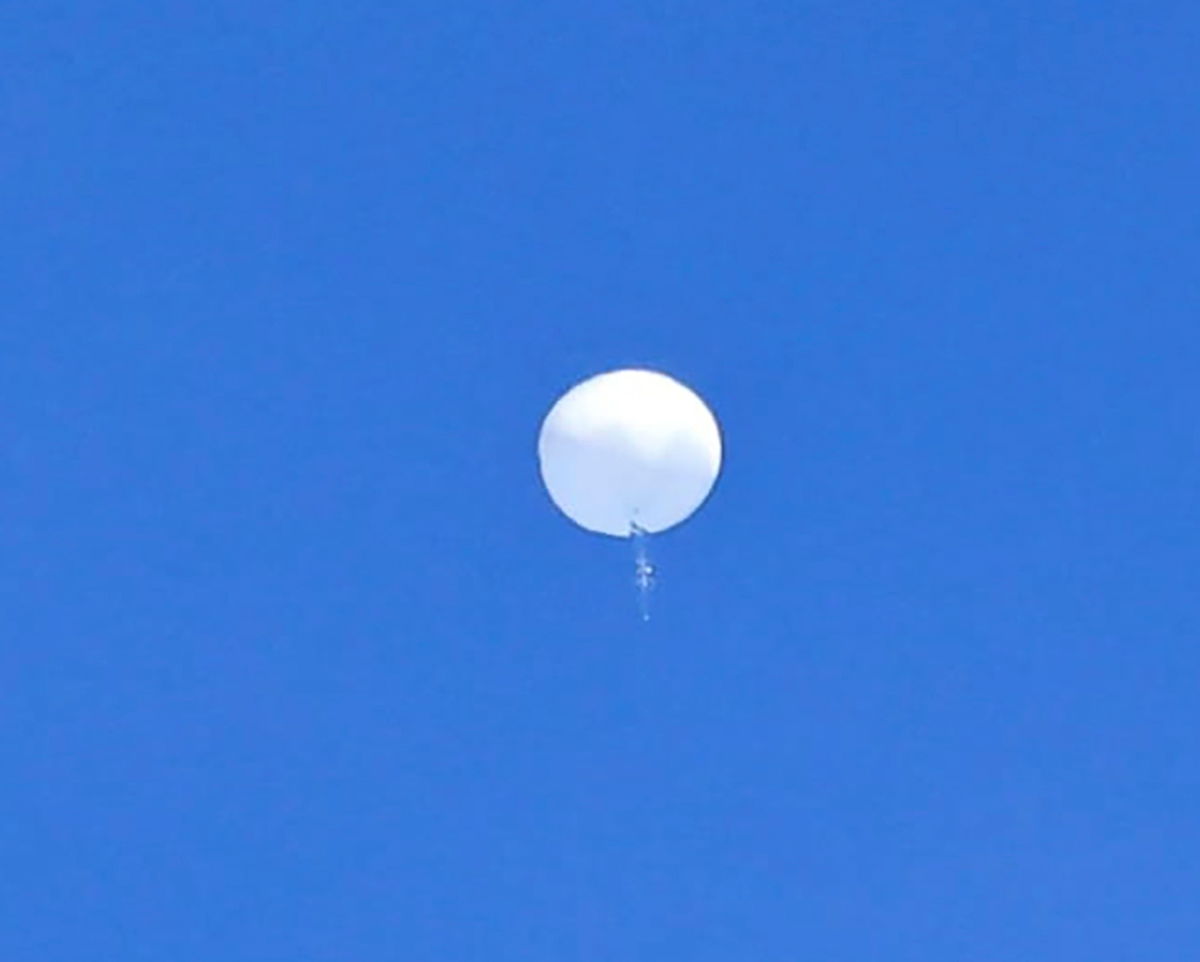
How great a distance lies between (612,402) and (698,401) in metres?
0.45

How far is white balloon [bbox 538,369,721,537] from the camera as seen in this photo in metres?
13.5

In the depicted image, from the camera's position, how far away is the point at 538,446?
1397cm

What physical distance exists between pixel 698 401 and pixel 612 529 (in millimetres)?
680

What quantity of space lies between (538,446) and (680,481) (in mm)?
739

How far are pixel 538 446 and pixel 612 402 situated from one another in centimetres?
58

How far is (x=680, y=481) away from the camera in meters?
13.6

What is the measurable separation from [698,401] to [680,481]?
396 millimetres

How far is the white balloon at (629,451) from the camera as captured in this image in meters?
13.5

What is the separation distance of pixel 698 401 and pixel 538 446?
76 centimetres

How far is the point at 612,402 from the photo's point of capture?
1352cm

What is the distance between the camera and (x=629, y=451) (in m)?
13.4
